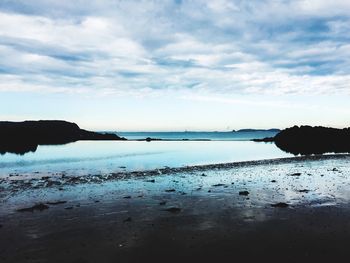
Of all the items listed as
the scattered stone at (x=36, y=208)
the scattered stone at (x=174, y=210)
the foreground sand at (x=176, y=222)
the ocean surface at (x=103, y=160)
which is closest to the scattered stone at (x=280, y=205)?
the foreground sand at (x=176, y=222)

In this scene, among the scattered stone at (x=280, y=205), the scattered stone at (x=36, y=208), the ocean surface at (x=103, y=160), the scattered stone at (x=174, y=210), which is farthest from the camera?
the ocean surface at (x=103, y=160)

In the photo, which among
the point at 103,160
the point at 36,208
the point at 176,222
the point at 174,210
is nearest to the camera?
the point at 176,222

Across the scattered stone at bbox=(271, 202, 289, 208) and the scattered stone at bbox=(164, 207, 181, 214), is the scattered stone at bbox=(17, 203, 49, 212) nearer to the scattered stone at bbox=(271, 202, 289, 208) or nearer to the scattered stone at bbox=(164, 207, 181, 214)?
the scattered stone at bbox=(164, 207, 181, 214)

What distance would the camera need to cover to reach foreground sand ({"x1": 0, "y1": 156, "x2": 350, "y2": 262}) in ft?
51.5

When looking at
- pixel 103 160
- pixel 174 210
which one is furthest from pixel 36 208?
pixel 103 160

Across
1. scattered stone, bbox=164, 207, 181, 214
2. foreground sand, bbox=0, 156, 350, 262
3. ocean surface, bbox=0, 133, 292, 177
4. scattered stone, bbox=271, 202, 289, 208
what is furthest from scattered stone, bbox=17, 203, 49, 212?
ocean surface, bbox=0, 133, 292, 177

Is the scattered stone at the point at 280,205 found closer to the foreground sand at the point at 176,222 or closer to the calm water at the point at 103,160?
the foreground sand at the point at 176,222

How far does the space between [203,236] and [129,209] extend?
8.04 metres

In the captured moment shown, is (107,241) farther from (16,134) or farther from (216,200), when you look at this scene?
(16,134)

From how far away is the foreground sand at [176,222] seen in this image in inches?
619

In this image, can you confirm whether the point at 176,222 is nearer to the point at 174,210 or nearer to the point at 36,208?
the point at 174,210

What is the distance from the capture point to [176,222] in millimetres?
20922

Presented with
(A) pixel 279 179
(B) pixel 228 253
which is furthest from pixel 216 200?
(A) pixel 279 179

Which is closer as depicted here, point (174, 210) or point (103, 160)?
point (174, 210)
